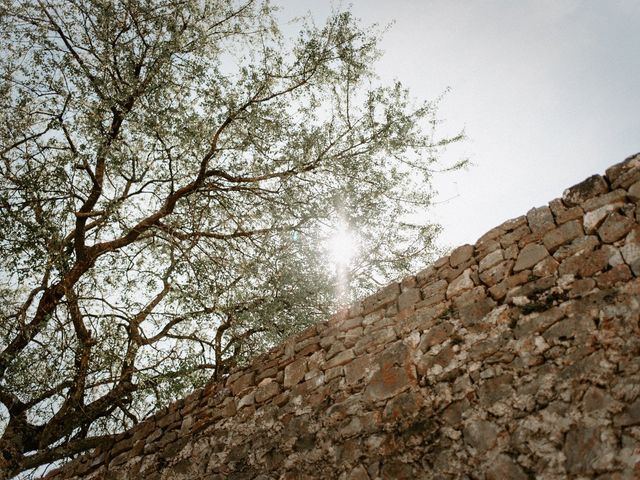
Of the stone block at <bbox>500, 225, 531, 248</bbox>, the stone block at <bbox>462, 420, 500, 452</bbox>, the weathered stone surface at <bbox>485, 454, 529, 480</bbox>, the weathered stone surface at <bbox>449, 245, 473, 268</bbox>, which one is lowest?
the weathered stone surface at <bbox>485, 454, 529, 480</bbox>

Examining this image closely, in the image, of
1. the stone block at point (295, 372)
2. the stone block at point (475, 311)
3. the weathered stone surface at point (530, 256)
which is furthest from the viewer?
the stone block at point (295, 372)

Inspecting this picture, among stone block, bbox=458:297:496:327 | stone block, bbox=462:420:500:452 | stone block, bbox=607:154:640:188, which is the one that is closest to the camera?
stone block, bbox=462:420:500:452

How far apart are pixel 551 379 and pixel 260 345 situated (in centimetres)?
588

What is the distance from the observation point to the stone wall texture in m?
3.04

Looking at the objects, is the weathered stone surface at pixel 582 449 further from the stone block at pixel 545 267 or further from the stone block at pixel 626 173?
the stone block at pixel 626 173

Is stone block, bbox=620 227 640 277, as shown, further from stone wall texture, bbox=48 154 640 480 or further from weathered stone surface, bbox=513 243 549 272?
weathered stone surface, bbox=513 243 549 272

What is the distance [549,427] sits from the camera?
10.1 ft

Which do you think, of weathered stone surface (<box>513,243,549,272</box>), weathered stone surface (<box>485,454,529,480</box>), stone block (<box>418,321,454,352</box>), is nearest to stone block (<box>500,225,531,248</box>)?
weathered stone surface (<box>513,243,549,272</box>)

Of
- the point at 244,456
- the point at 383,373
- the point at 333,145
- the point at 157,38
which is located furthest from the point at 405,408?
the point at 157,38

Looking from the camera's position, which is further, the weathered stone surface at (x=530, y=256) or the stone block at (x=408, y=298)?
the stone block at (x=408, y=298)

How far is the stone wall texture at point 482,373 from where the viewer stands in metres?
3.04

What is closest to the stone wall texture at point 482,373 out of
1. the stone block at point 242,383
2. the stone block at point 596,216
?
the stone block at point 596,216

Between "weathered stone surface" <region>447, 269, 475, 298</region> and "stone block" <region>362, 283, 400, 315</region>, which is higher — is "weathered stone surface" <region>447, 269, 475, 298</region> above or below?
below

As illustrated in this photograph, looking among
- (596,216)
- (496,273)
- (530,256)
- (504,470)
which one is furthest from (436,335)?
(596,216)
